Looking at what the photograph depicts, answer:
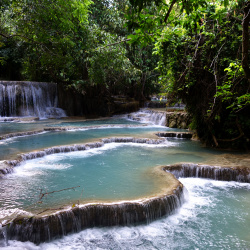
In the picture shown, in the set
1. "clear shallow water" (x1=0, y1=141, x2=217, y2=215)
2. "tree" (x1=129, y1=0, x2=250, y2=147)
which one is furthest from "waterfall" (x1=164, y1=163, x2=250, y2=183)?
"tree" (x1=129, y1=0, x2=250, y2=147)

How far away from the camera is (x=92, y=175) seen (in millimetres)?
6555

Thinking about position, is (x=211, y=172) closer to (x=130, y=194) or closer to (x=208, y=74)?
(x=130, y=194)

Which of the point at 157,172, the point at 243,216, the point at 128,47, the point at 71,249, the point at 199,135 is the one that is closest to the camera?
the point at 71,249

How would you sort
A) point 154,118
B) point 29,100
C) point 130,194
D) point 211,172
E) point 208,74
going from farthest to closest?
1. point 29,100
2. point 154,118
3. point 208,74
4. point 211,172
5. point 130,194

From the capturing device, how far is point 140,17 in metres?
2.46

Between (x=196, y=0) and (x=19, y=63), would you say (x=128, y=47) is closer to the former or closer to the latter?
(x=19, y=63)

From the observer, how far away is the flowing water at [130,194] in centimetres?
432

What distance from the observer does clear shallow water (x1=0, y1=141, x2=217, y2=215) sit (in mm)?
5088

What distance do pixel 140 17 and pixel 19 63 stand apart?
2329 cm

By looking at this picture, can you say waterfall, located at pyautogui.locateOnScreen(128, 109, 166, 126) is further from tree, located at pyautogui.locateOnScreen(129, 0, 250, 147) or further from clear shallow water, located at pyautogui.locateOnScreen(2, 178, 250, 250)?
clear shallow water, located at pyautogui.locateOnScreen(2, 178, 250, 250)

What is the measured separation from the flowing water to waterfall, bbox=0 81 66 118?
9995 mm

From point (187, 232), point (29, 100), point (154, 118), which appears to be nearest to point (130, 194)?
point (187, 232)

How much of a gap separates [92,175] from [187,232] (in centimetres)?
279

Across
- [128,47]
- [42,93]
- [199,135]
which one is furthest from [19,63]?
[199,135]
